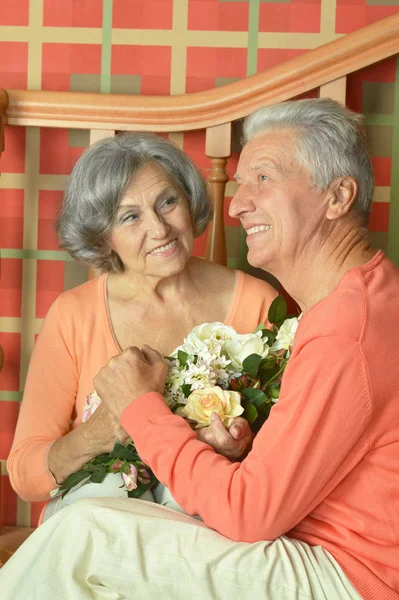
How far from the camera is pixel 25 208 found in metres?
2.39

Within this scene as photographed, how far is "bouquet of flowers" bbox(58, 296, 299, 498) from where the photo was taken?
1640mm

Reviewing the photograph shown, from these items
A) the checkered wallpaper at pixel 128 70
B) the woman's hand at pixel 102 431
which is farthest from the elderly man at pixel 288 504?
the checkered wallpaper at pixel 128 70

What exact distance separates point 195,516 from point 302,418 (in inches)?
14.2

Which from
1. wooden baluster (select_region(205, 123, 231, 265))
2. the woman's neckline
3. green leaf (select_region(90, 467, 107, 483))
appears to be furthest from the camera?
wooden baluster (select_region(205, 123, 231, 265))

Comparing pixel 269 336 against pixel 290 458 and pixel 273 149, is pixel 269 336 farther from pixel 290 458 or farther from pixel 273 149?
pixel 290 458

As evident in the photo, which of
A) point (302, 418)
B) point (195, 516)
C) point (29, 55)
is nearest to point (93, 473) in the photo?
point (195, 516)

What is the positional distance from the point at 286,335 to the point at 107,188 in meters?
Answer: 0.55

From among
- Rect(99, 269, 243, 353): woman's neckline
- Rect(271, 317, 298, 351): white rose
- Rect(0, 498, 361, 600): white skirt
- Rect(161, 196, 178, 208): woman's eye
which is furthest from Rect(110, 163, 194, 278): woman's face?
Rect(0, 498, 361, 600): white skirt

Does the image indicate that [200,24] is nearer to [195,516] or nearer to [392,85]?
[392,85]

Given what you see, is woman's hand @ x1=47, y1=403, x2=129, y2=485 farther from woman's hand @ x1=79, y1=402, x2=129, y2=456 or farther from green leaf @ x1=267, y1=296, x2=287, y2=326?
green leaf @ x1=267, y1=296, x2=287, y2=326

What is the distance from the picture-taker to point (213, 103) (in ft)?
7.23

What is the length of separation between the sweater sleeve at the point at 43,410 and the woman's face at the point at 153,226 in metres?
0.25

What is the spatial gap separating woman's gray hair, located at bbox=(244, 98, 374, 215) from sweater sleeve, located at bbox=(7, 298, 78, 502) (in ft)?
2.42

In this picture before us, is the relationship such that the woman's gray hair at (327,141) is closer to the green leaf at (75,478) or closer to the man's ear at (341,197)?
the man's ear at (341,197)
